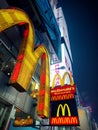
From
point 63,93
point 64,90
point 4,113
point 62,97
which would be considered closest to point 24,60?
point 4,113

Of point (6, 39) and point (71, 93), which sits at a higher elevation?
point (6, 39)

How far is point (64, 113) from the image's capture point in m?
10.4

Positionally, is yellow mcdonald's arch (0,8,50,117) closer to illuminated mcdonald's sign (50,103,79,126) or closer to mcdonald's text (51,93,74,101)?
illuminated mcdonald's sign (50,103,79,126)

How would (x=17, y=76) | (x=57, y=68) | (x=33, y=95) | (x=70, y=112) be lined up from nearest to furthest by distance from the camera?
1. (x=17, y=76)
2. (x=70, y=112)
3. (x=33, y=95)
4. (x=57, y=68)

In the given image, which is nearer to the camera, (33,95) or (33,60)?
(33,60)

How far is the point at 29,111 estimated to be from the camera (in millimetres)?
11797

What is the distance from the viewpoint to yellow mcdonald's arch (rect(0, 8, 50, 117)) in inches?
290

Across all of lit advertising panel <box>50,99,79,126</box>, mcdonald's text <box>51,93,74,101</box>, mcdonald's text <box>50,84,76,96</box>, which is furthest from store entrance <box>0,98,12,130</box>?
mcdonald's text <box>50,84,76,96</box>

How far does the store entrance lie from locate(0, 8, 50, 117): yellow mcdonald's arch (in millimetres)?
2373

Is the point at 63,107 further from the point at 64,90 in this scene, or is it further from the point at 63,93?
the point at 64,90

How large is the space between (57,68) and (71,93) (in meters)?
20.2

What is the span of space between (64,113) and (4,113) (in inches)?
184

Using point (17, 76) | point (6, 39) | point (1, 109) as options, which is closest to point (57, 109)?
point (1, 109)

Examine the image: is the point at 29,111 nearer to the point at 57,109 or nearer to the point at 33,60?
the point at 57,109
